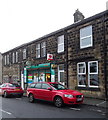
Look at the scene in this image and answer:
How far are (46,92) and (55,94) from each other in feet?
2.95

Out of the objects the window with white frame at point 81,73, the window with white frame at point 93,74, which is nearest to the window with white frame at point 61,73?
the window with white frame at point 81,73

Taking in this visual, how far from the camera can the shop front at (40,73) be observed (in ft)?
58.4

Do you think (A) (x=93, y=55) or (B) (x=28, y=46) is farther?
(B) (x=28, y=46)

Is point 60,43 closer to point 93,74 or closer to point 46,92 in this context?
point 93,74

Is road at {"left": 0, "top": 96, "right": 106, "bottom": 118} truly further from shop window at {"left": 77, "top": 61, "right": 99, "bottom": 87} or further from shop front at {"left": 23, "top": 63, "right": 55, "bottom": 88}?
shop front at {"left": 23, "top": 63, "right": 55, "bottom": 88}

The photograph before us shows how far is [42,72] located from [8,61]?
36.4 feet

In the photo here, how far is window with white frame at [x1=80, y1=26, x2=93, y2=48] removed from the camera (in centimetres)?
1384

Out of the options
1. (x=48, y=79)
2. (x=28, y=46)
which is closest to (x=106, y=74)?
(x=48, y=79)

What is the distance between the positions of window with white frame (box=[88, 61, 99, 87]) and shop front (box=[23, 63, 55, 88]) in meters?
4.72

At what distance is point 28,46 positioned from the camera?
2230cm

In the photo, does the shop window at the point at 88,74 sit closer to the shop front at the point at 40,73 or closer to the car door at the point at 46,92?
the shop front at the point at 40,73

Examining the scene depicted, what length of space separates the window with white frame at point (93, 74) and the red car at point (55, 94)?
3434 millimetres

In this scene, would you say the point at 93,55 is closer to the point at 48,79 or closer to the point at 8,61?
the point at 48,79

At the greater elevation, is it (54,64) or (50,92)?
(54,64)
